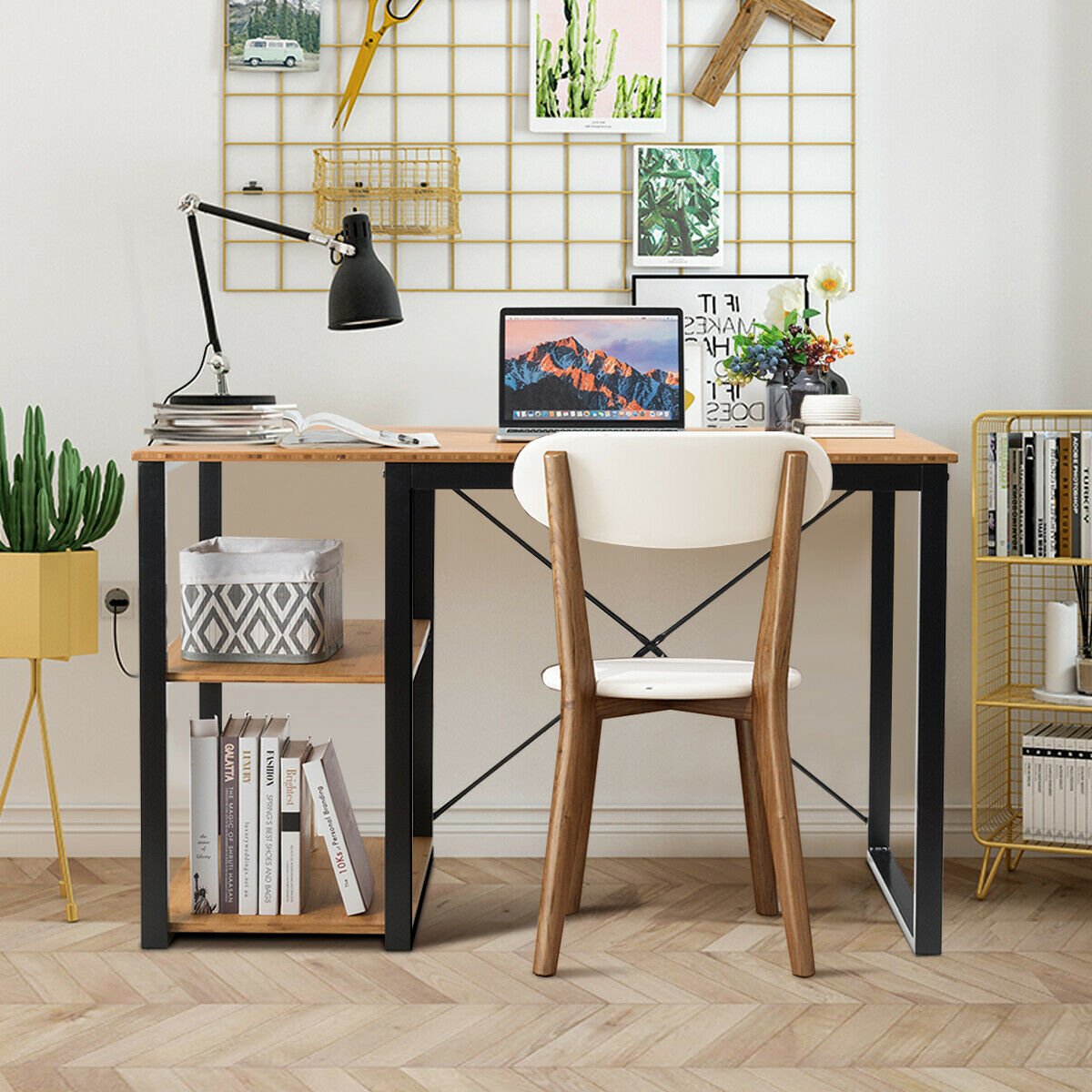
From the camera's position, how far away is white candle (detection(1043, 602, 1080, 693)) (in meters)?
2.47

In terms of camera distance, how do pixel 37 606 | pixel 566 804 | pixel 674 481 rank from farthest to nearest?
pixel 37 606, pixel 566 804, pixel 674 481

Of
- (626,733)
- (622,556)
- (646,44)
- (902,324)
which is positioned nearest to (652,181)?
(646,44)

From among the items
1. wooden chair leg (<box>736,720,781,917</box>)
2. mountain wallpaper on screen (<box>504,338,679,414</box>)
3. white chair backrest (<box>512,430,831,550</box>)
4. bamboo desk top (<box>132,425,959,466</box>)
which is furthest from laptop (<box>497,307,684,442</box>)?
wooden chair leg (<box>736,720,781,917</box>)

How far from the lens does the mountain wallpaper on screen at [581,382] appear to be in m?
2.38

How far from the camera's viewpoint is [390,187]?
261 cm

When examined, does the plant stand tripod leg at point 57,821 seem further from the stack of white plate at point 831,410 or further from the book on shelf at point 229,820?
the stack of white plate at point 831,410

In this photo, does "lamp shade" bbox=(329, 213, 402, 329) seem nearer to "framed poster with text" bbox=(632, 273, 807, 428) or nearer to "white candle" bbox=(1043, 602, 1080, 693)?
"framed poster with text" bbox=(632, 273, 807, 428)

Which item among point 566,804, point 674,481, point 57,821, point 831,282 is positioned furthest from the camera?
point 831,282

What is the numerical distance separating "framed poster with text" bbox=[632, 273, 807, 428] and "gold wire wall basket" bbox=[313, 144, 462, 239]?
1.36 feet

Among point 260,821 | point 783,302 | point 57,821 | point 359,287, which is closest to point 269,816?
point 260,821

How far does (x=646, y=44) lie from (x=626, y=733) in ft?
4.57

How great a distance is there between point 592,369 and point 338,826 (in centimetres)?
91

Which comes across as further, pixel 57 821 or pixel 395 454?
pixel 57 821

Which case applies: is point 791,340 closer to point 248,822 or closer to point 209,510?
point 209,510
